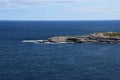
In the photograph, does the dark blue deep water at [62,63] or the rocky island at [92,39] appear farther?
the rocky island at [92,39]

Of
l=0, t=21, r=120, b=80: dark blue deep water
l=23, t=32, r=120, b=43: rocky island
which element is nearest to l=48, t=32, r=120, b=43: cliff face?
l=23, t=32, r=120, b=43: rocky island

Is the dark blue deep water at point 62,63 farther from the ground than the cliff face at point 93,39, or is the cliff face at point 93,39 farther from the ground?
the cliff face at point 93,39

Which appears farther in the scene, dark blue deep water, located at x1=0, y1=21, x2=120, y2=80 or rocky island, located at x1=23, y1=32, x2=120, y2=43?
rocky island, located at x1=23, y1=32, x2=120, y2=43

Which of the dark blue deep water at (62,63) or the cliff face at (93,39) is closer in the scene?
the dark blue deep water at (62,63)

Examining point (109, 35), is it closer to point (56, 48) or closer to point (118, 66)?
point (56, 48)

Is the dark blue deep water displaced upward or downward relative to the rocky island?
downward

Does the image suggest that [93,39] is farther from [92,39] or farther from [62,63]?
[62,63]

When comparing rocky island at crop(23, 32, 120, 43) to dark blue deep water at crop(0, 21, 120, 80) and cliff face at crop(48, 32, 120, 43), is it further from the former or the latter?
dark blue deep water at crop(0, 21, 120, 80)

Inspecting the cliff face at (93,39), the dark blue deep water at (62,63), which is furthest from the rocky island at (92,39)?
the dark blue deep water at (62,63)

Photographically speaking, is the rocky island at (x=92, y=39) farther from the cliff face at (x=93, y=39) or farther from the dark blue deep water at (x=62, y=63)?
the dark blue deep water at (x=62, y=63)

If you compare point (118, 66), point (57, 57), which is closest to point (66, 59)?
point (57, 57)

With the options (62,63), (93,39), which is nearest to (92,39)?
(93,39)
